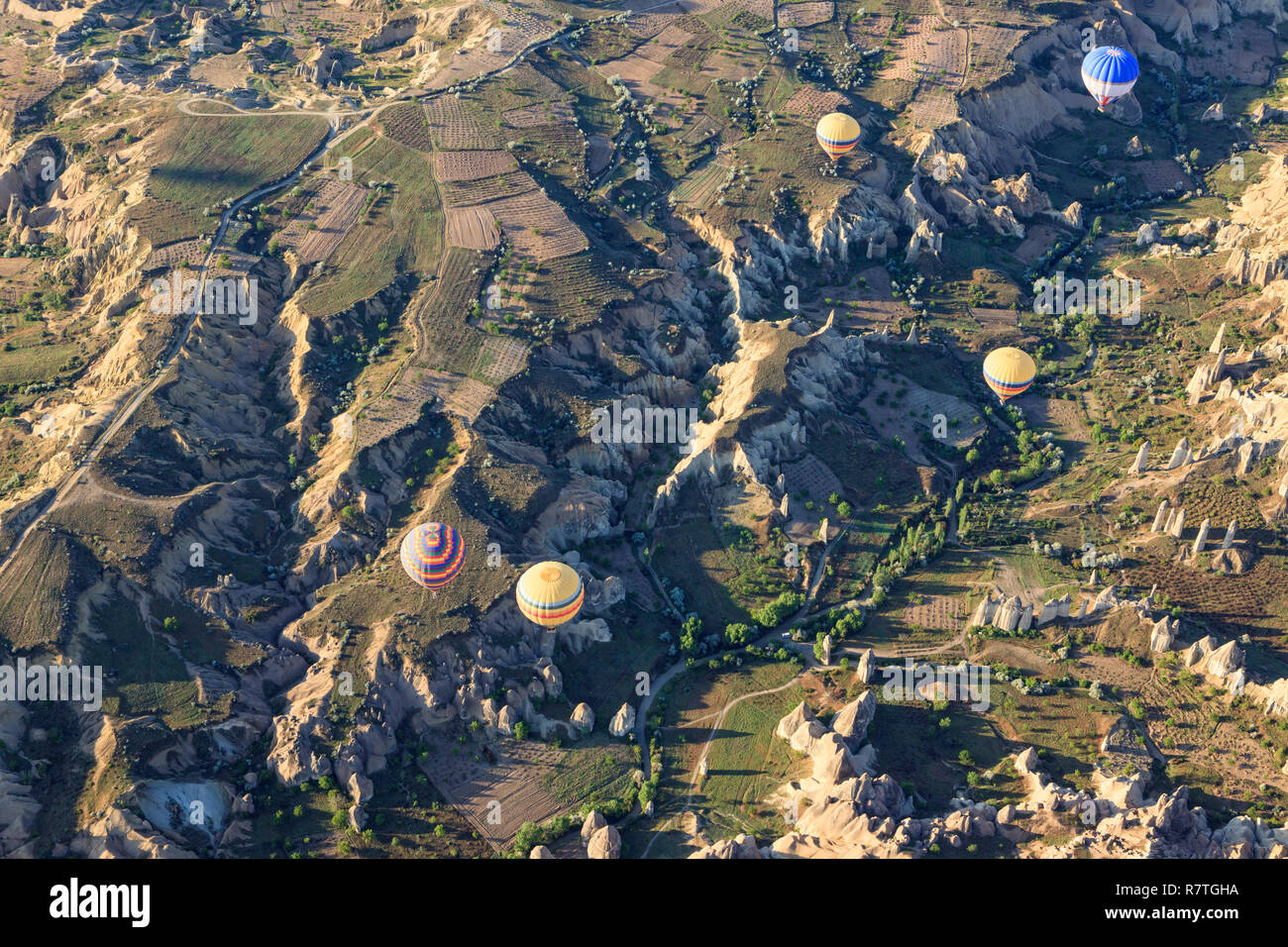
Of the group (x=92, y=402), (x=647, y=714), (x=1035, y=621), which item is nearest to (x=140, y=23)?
(x=92, y=402)

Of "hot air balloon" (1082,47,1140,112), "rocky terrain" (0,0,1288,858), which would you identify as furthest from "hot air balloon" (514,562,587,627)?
"hot air balloon" (1082,47,1140,112)

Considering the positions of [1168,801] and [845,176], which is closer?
[1168,801]

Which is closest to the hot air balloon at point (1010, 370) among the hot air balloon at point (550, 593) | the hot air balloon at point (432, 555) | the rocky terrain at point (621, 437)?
the rocky terrain at point (621, 437)

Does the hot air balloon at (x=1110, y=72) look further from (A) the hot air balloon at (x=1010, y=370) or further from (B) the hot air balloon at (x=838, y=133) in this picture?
(A) the hot air balloon at (x=1010, y=370)

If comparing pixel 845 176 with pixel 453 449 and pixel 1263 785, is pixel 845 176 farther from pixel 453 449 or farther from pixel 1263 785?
pixel 1263 785

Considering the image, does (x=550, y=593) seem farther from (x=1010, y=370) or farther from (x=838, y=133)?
(x=838, y=133)

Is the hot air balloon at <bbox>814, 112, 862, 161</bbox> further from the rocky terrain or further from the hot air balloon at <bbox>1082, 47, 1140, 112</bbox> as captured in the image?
the hot air balloon at <bbox>1082, 47, 1140, 112</bbox>
